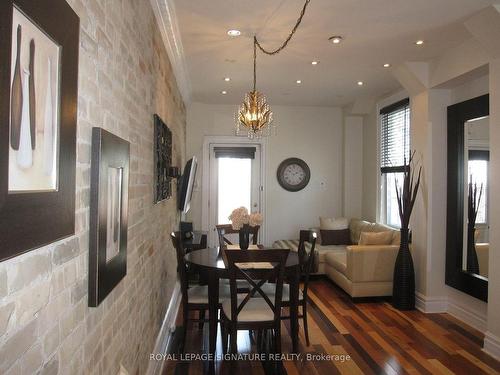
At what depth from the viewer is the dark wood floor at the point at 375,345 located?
303 cm

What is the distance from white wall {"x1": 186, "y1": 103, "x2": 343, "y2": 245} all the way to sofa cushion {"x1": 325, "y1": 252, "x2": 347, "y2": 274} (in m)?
1.57

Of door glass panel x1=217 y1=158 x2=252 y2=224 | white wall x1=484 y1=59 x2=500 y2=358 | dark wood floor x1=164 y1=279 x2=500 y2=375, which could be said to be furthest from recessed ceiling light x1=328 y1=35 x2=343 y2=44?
door glass panel x1=217 y1=158 x2=252 y2=224

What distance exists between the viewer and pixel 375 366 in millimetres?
3055

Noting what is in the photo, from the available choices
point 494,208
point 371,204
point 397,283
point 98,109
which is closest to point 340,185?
point 371,204

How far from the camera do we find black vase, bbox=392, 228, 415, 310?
14.6 ft

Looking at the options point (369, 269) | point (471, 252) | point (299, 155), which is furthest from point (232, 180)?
point (471, 252)

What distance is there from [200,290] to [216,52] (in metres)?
2.61

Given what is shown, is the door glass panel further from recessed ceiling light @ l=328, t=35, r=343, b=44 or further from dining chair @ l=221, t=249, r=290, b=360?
dining chair @ l=221, t=249, r=290, b=360

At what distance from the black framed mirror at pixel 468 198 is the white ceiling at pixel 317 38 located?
0.80 m

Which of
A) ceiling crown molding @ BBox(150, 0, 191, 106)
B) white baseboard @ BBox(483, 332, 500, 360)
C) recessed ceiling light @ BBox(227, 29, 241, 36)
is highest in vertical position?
recessed ceiling light @ BBox(227, 29, 241, 36)

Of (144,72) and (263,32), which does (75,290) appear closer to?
(144,72)

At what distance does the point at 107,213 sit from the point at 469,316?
414cm

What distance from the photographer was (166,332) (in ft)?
11.5

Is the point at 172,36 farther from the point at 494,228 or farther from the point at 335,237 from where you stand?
the point at 335,237
